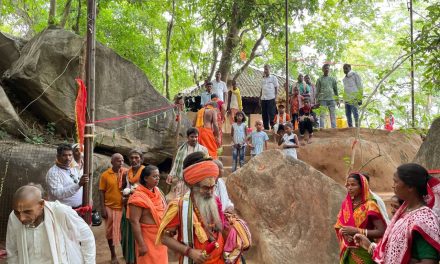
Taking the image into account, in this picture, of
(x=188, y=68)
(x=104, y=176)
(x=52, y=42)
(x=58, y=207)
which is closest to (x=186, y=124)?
(x=52, y=42)

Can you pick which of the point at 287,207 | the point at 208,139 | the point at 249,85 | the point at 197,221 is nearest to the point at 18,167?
the point at 208,139

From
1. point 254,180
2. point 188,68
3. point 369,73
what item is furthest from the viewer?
point 369,73

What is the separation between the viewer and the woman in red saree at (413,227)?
316 centimetres

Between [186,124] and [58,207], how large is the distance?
9.52 metres

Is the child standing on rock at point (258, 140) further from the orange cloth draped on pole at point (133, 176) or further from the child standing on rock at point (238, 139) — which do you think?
the orange cloth draped on pole at point (133, 176)

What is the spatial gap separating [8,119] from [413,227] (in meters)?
9.64

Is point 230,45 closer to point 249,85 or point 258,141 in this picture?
point 258,141

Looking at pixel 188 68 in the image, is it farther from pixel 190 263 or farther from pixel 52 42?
pixel 190 263

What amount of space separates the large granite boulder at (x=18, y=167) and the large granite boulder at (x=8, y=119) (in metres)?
1.42

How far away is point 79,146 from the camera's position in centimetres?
717

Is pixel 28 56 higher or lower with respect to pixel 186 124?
higher

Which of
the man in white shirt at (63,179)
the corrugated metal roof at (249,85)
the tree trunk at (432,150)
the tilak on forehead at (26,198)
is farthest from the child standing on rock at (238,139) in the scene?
the corrugated metal roof at (249,85)

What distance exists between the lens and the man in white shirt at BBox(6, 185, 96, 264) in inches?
148

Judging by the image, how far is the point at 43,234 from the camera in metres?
3.86
